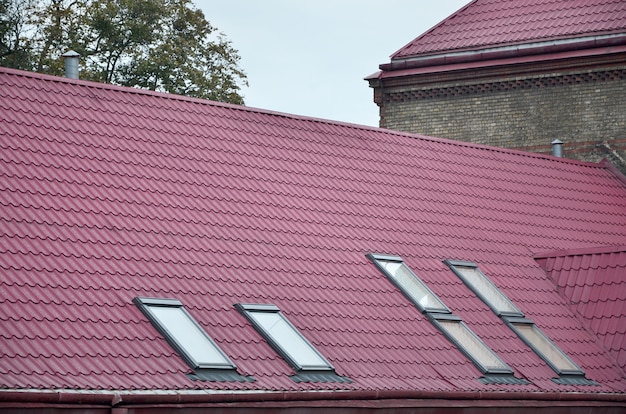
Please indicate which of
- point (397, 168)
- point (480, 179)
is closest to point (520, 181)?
point (480, 179)

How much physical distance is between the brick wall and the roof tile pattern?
72 cm

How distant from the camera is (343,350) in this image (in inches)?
679

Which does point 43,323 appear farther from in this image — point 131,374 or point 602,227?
point 602,227

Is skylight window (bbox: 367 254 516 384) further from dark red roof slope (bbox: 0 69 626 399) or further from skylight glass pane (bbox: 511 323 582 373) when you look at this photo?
skylight glass pane (bbox: 511 323 582 373)

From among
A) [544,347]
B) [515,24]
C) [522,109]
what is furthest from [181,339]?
[515,24]

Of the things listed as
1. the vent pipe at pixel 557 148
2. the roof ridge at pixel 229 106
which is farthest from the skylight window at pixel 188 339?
the vent pipe at pixel 557 148

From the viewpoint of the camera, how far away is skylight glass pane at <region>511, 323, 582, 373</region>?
20.2 metres

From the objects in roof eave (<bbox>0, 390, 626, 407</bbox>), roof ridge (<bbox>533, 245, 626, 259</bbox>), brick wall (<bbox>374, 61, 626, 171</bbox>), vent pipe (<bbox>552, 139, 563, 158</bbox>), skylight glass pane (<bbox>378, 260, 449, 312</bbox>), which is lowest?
roof eave (<bbox>0, 390, 626, 407</bbox>)

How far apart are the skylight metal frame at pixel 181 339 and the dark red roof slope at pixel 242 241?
0.28ft

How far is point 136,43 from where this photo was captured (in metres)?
38.6

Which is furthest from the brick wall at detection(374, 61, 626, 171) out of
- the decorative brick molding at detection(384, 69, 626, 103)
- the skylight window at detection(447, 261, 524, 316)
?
the skylight window at detection(447, 261, 524, 316)

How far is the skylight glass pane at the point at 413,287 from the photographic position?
1964 cm

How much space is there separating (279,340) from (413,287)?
3637 mm

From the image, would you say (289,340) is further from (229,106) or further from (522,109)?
(522,109)
